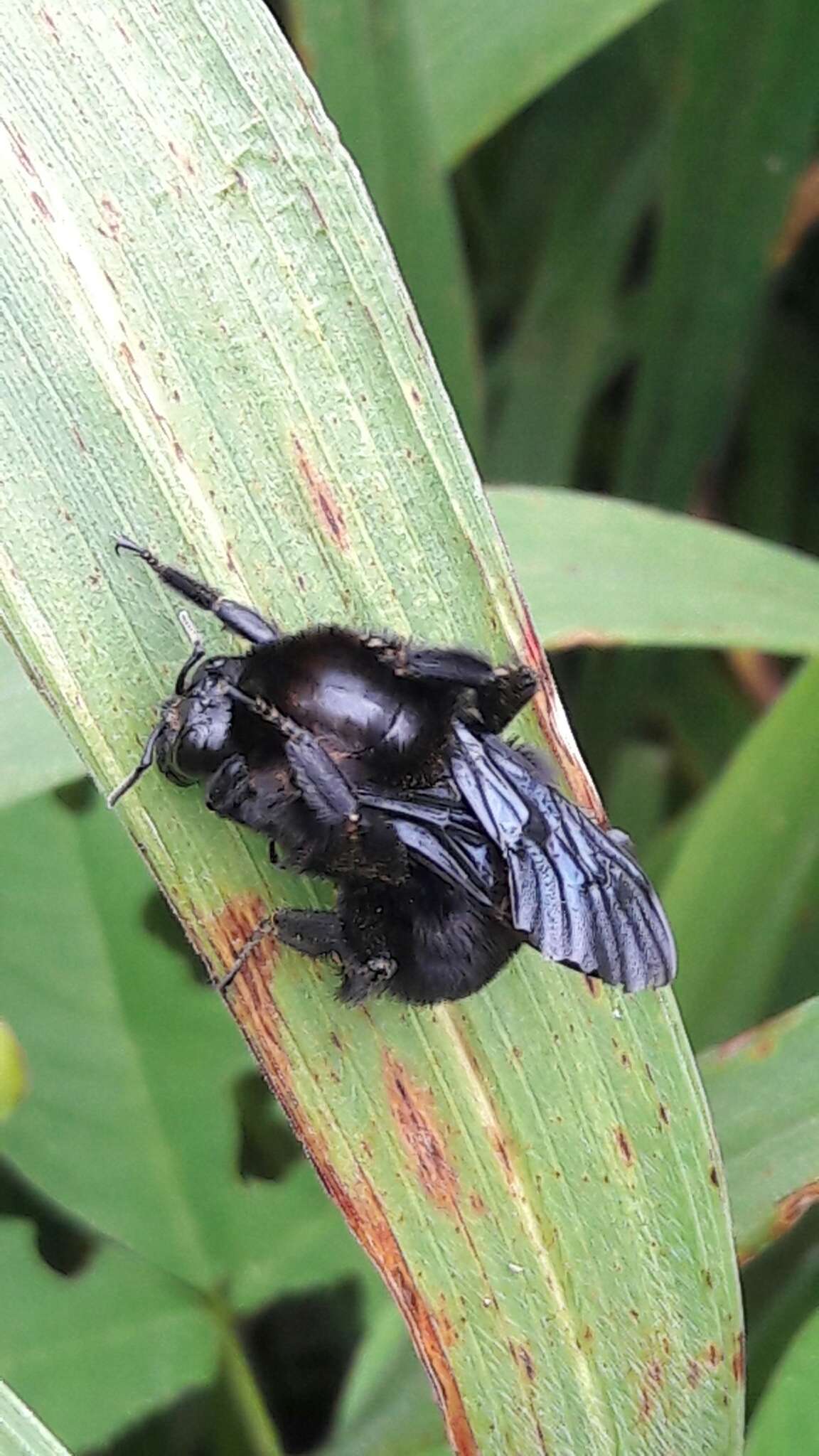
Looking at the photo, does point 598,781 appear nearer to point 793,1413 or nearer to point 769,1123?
point 769,1123

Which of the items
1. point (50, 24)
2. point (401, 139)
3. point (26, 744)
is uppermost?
point (50, 24)

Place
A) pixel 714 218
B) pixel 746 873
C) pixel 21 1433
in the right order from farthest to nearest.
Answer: pixel 714 218 < pixel 746 873 < pixel 21 1433

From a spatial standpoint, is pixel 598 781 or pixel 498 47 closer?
pixel 498 47

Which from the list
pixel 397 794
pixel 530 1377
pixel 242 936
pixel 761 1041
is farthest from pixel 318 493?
pixel 530 1377

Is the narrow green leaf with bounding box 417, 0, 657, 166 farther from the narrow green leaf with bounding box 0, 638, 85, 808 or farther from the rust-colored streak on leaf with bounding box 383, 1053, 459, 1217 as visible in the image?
the rust-colored streak on leaf with bounding box 383, 1053, 459, 1217

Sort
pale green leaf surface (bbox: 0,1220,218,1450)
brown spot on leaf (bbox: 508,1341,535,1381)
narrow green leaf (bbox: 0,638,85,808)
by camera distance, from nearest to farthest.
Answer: brown spot on leaf (bbox: 508,1341,535,1381) → narrow green leaf (bbox: 0,638,85,808) → pale green leaf surface (bbox: 0,1220,218,1450)

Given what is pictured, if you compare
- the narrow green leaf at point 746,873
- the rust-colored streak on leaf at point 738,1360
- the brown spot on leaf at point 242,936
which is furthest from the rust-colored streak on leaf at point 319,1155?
the narrow green leaf at point 746,873

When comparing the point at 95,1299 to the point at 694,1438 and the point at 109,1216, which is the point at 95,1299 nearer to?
the point at 109,1216

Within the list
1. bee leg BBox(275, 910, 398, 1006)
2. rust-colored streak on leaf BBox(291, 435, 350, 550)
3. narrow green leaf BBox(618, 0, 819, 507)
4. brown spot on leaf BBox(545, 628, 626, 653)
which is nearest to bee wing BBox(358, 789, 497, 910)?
bee leg BBox(275, 910, 398, 1006)

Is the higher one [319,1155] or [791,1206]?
[319,1155]
